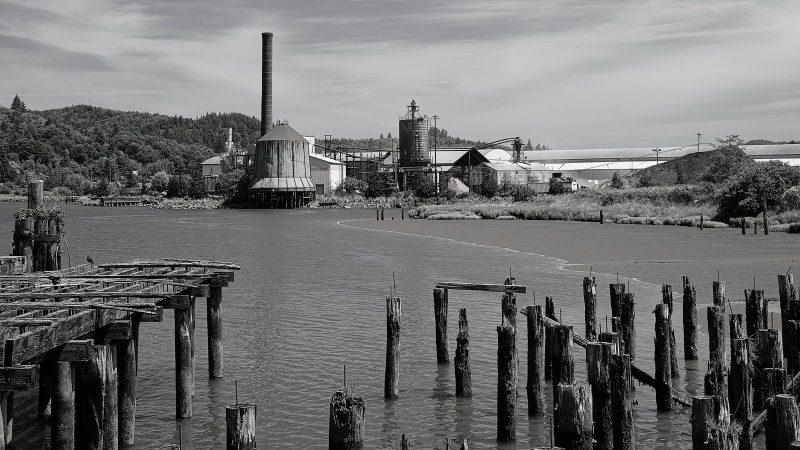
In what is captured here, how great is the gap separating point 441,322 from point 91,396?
9.32 m

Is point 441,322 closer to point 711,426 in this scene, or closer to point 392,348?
point 392,348

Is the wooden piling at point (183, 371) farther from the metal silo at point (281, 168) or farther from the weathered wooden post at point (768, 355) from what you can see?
the metal silo at point (281, 168)

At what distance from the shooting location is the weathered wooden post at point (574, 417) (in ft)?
32.1

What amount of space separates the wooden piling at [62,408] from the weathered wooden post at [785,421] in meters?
8.99

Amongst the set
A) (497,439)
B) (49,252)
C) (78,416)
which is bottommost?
(497,439)

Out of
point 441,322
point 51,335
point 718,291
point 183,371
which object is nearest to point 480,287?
point 441,322

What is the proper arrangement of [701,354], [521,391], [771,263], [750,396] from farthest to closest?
[771,263] < [701,354] < [521,391] < [750,396]

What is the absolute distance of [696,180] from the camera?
362ft

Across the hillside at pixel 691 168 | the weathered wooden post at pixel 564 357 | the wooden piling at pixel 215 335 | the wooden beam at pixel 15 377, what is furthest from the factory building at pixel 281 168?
the wooden beam at pixel 15 377

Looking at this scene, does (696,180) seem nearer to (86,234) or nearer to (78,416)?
(86,234)

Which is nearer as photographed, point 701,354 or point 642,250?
point 701,354

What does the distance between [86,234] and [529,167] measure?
89235 millimetres

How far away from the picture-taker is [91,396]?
11.6m

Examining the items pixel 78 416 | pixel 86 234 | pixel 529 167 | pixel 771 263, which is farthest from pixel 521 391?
pixel 529 167
